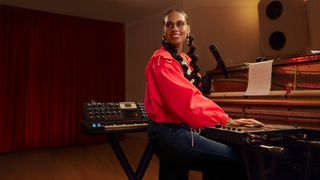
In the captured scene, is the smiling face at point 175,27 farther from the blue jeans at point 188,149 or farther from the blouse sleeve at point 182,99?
the blue jeans at point 188,149

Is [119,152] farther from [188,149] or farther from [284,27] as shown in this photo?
[284,27]

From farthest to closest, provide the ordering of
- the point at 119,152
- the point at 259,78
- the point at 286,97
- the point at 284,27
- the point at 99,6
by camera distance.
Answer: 1. the point at 99,6
2. the point at 284,27
3. the point at 119,152
4. the point at 259,78
5. the point at 286,97

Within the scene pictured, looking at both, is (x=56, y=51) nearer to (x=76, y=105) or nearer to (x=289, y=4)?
(x=76, y=105)

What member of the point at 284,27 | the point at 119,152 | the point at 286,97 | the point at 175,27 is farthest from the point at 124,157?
the point at 284,27

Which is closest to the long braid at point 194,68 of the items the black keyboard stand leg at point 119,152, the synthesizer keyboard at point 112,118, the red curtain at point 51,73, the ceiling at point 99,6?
the synthesizer keyboard at point 112,118

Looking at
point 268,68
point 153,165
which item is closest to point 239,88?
point 268,68

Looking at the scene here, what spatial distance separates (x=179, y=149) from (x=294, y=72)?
788 mm

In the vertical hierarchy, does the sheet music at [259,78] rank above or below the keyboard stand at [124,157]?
above

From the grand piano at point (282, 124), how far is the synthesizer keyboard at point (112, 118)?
0.59 meters

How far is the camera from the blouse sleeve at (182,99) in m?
1.22

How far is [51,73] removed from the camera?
4.86m

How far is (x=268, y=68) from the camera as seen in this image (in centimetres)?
165

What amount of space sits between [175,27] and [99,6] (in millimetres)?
3414

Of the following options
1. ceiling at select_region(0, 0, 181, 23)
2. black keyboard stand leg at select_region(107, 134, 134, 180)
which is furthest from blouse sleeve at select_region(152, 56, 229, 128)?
ceiling at select_region(0, 0, 181, 23)
